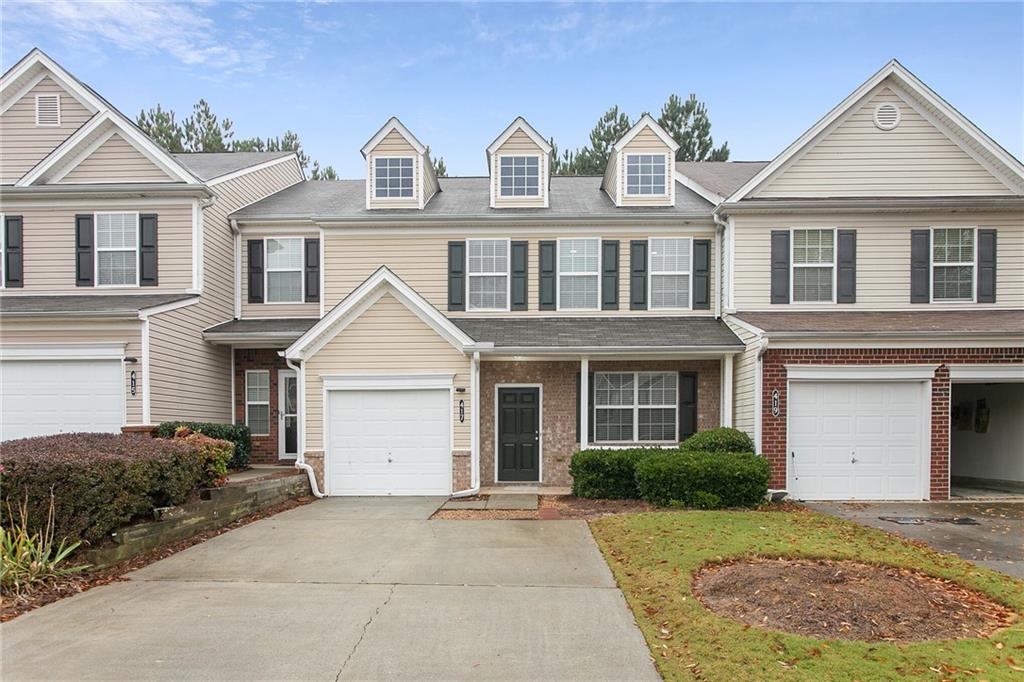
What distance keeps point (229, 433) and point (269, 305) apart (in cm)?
368

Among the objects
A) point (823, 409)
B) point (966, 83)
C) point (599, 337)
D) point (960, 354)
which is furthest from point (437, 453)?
point (966, 83)

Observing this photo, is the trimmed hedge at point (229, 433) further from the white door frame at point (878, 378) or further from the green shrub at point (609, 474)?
the white door frame at point (878, 378)

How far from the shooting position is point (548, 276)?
1514cm

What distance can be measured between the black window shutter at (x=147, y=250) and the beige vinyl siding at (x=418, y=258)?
12.8ft

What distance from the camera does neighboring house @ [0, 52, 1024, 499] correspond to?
492 inches

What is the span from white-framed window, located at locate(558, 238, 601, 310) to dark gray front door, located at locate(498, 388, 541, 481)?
2409mm

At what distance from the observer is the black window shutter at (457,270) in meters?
15.2

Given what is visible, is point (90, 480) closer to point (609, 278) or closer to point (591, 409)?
point (591, 409)

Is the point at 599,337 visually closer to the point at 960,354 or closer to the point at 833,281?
the point at 833,281

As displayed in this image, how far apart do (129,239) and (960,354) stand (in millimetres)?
18115

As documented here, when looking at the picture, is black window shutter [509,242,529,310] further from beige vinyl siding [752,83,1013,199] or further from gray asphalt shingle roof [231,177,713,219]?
beige vinyl siding [752,83,1013,199]

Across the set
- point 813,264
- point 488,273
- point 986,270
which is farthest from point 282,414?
point 986,270

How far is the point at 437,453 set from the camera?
13.2m

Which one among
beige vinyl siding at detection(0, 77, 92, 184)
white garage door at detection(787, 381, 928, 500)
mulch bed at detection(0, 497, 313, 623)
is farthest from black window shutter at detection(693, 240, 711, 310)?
beige vinyl siding at detection(0, 77, 92, 184)
